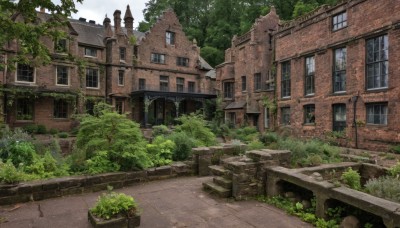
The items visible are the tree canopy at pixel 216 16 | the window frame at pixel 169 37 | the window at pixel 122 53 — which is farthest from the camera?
the tree canopy at pixel 216 16

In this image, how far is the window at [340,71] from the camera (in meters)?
16.5

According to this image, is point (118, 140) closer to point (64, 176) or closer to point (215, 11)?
point (64, 176)

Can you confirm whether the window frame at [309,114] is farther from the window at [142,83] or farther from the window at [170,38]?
the window at [170,38]

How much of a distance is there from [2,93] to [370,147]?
2526 cm

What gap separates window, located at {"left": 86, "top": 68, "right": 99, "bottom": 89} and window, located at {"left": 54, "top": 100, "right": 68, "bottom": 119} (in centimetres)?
280

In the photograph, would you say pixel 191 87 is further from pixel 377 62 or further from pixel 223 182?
pixel 223 182

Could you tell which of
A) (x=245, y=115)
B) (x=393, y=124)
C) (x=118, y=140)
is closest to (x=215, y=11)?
(x=245, y=115)

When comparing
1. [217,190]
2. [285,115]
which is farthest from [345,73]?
[217,190]

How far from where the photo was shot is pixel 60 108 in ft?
81.1

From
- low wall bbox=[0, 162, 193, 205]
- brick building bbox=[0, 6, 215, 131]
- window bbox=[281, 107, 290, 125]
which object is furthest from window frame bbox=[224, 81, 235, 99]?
low wall bbox=[0, 162, 193, 205]

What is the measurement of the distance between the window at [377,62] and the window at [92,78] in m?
23.0

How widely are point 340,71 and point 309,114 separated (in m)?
3.66

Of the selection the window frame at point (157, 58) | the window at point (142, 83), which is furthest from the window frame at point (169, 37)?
the window at point (142, 83)

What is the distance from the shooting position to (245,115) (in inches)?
1017
